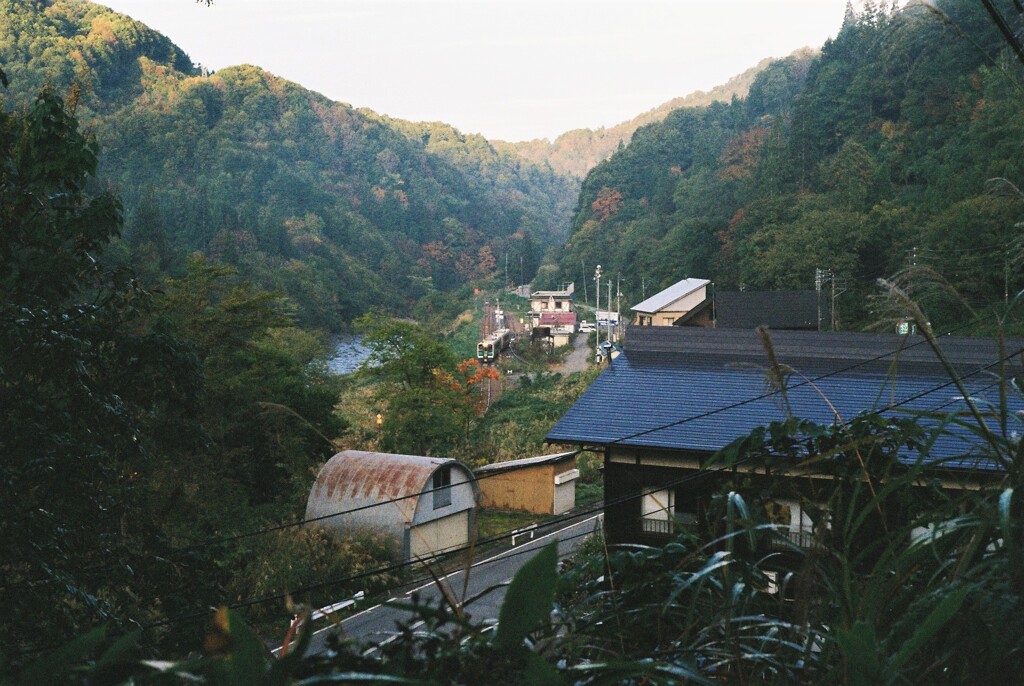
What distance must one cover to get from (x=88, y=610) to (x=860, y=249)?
2705cm

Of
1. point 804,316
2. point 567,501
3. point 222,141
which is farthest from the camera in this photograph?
point 222,141

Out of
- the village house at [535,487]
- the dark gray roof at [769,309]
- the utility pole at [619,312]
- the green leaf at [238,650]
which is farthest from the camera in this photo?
the utility pole at [619,312]

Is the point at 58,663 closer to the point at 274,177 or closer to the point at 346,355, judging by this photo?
the point at 346,355

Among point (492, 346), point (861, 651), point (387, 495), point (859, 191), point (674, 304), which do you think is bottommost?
point (387, 495)

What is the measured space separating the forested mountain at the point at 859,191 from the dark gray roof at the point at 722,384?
3.45 m

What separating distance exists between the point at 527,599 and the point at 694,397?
6.71m

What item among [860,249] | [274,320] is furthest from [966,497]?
[860,249]

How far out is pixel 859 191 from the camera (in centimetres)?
3156

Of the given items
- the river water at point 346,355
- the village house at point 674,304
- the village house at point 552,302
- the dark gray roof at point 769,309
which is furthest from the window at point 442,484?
the village house at point 552,302

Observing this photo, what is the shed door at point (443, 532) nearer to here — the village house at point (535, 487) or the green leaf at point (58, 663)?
the village house at point (535, 487)

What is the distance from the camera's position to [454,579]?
10016 millimetres

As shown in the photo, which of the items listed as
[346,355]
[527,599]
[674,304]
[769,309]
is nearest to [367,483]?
[527,599]

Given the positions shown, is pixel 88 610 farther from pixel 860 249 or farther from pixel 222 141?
pixel 222 141

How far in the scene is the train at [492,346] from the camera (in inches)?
1232
